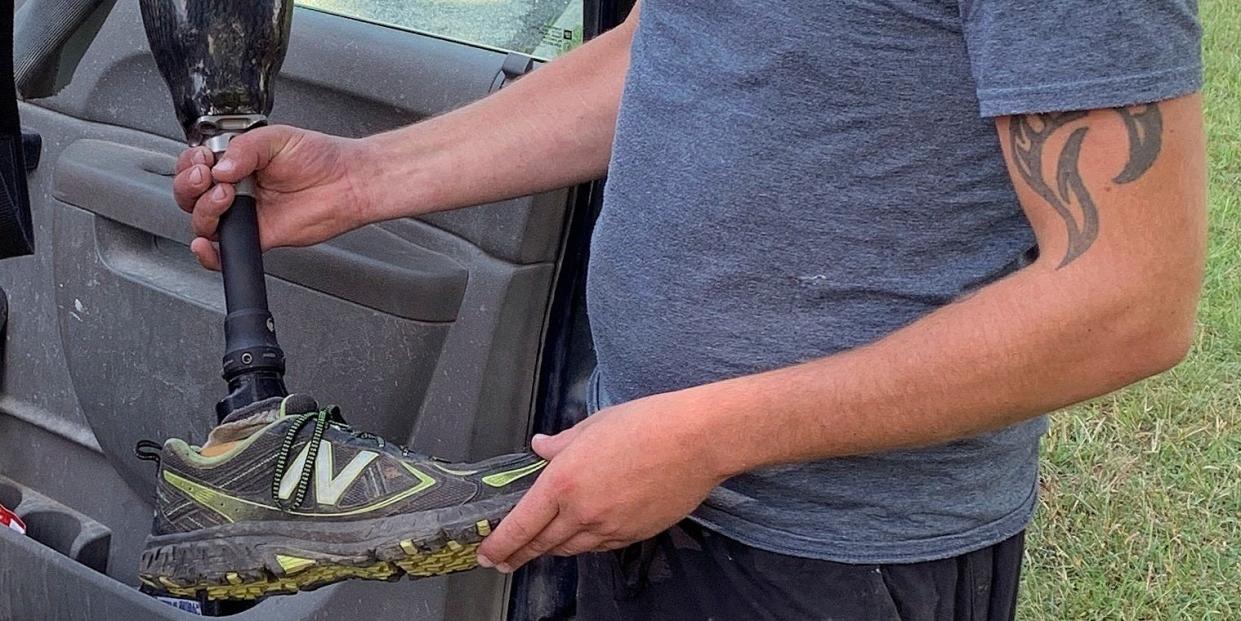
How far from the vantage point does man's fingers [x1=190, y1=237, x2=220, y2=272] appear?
168 centimetres

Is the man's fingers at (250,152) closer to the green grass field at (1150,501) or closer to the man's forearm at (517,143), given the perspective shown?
the man's forearm at (517,143)

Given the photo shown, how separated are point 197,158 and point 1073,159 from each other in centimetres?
101

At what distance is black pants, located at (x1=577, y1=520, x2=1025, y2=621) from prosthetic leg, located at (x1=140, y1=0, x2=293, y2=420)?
441 mm

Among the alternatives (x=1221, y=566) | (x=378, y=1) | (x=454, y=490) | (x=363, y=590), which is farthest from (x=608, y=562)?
(x=1221, y=566)

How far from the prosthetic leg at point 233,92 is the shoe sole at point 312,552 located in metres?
0.18

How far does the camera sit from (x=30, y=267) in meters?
2.34

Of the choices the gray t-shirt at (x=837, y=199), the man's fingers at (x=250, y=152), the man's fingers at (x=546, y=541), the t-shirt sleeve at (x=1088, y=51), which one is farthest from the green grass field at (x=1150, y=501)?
the t-shirt sleeve at (x=1088, y=51)

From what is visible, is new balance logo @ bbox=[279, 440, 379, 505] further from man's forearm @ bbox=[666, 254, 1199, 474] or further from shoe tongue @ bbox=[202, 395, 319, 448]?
man's forearm @ bbox=[666, 254, 1199, 474]

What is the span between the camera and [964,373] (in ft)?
3.56

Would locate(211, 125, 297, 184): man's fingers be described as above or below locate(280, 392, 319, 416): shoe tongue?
above

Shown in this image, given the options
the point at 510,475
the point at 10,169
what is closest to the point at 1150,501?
the point at 510,475

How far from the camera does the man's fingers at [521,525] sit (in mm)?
1251

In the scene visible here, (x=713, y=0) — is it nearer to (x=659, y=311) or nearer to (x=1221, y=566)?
(x=659, y=311)

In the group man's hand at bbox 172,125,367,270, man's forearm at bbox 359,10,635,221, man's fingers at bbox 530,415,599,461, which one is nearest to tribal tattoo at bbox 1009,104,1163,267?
man's fingers at bbox 530,415,599,461
